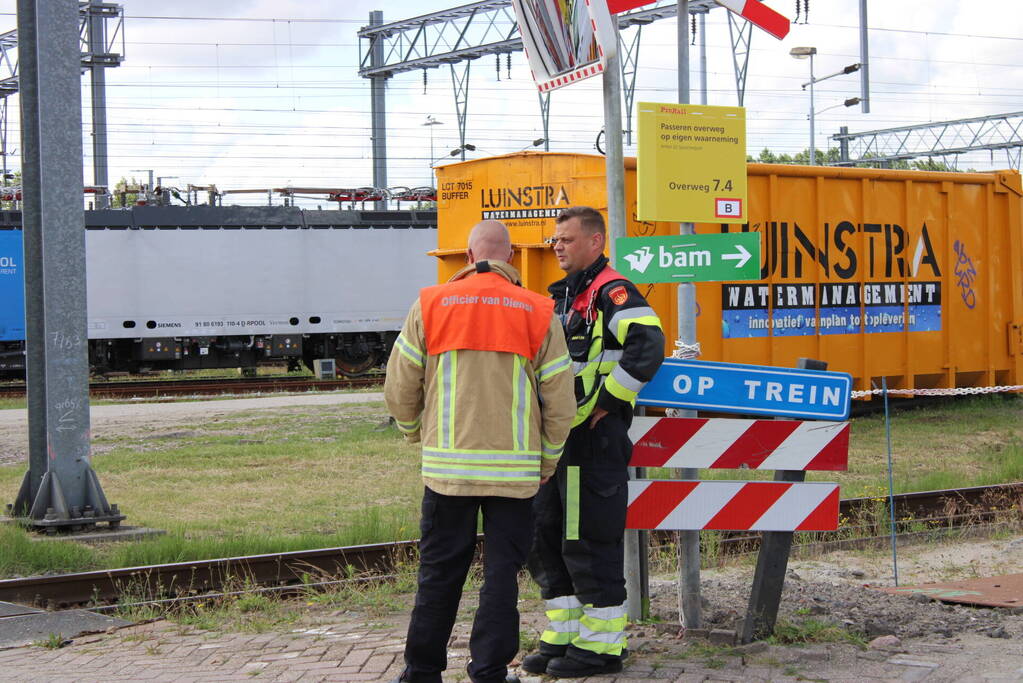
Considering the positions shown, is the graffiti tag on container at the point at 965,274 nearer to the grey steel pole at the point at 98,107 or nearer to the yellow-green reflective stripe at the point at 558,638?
the yellow-green reflective stripe at the point at 558,638

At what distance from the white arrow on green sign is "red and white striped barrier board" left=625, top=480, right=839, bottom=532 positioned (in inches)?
35.4

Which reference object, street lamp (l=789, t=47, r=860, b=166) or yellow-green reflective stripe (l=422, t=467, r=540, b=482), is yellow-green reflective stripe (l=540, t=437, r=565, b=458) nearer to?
yellow-green reflective stripe (l=422, t=467, r=540, b=482)

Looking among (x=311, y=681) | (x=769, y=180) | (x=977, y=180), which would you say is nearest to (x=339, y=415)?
(x=769, y=180)

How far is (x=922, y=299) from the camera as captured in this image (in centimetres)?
1438

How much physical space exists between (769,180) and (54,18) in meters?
7.90

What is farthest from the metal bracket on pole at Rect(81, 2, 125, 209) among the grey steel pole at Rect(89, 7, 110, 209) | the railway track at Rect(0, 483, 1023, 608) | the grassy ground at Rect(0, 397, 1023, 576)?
the railway track at Rect(0, 483, 1023, 608)

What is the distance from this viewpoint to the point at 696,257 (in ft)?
16.3

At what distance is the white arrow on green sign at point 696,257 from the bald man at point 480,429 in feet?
2.89

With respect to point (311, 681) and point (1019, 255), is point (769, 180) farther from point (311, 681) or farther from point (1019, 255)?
point (311, 681)

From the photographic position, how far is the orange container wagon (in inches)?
488

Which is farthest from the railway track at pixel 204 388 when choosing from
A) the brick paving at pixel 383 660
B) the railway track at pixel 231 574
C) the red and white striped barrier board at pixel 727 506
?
the red and white striped barrier board at pixel 727 506

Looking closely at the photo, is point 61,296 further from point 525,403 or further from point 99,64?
point 99,64

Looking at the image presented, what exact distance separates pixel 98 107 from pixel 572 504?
902 inches

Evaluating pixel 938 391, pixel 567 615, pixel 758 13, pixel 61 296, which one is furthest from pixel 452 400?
pixel 938 391
